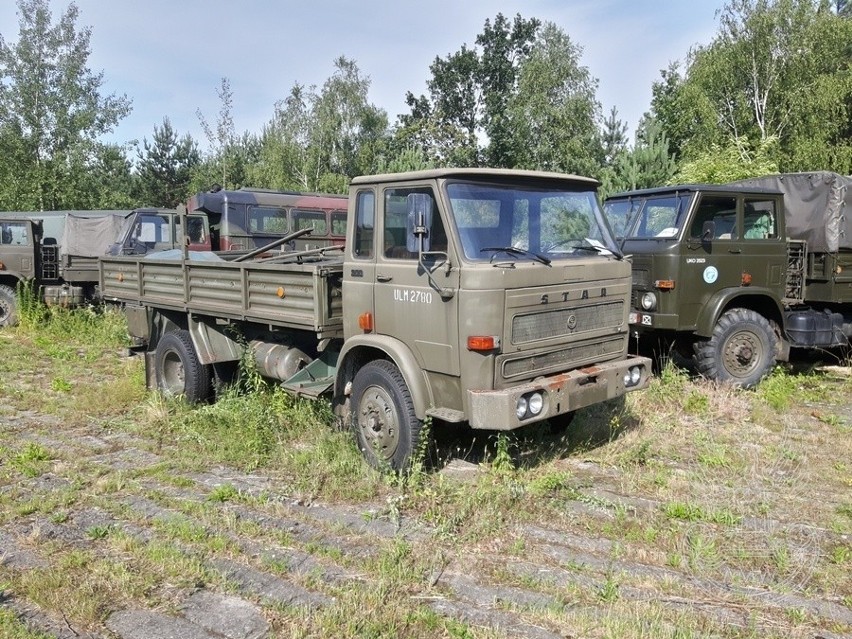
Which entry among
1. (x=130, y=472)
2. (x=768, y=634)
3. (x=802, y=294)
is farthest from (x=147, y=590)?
(x=802, y=294)

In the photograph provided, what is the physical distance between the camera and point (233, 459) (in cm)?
566

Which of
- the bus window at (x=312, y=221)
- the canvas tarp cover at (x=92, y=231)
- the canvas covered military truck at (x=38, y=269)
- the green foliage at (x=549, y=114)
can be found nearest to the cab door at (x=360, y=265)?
the canvas covered military truck at (x=38, y=269)

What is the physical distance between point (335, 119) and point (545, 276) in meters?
31.8

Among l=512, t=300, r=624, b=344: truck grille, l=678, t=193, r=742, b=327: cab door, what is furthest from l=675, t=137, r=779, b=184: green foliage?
l=512, t=300, r=624, b=344: truck grille

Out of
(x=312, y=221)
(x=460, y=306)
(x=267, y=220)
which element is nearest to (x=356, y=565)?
(x=460, y=306)

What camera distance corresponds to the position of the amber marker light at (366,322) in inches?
207

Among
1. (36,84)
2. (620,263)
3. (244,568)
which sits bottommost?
(244,568)

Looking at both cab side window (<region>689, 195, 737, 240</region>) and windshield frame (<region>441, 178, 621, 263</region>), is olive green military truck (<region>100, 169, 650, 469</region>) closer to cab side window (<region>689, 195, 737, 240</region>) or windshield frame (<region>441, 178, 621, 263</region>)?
→ windshield frame (<region>441, 178, 621, 263</region>)

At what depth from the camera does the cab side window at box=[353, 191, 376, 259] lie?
527 cm

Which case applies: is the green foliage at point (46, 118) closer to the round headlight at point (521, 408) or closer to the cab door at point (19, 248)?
the cab door at point (19, 248)

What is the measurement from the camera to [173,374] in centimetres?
771

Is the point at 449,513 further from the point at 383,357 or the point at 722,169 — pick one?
the point at 722,169

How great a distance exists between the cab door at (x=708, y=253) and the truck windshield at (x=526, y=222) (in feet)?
8.22

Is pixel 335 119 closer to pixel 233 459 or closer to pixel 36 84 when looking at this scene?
pixel 36 84
